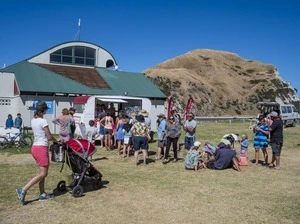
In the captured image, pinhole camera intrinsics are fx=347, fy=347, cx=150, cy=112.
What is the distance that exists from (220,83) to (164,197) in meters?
77.5

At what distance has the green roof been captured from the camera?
23312mm

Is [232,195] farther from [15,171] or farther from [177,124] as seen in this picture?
[15,171]

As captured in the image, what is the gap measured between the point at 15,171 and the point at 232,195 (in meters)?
6.49

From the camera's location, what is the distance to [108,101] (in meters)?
17.1

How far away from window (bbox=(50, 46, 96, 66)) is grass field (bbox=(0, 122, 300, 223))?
16848 millimetres

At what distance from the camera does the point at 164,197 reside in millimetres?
7895

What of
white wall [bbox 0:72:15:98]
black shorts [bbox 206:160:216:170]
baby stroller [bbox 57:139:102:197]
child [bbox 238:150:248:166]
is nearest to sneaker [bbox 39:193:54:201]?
baby stroller [bbox 57:139:102:197]

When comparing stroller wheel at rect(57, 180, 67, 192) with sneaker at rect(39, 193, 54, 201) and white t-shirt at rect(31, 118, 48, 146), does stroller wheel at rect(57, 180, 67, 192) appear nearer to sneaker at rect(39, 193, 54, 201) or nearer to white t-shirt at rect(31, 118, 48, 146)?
sneaker at rect(39, 193, 54, 201)

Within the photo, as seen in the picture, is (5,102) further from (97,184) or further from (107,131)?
(97,184)

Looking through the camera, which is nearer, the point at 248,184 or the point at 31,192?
the point at 31,192

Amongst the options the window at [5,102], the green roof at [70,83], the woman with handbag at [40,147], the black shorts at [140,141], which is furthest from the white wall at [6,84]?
the woman with handbag at [40,147]

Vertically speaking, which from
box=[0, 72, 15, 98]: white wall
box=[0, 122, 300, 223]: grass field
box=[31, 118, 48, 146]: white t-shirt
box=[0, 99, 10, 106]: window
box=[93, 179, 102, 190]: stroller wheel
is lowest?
box=[0, 122, 300, 223]: grass field

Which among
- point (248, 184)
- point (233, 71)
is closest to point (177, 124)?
point (248, 184)

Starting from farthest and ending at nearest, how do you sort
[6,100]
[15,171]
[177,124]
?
1. [6,100]
2. [177,124]
3. [15,171]
